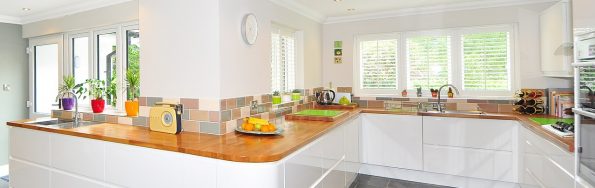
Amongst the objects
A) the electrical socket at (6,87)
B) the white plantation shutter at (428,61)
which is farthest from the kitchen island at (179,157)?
the electrical socket at (6,87)

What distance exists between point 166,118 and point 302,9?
2.06 metres

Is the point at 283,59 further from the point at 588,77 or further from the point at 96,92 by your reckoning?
the point at 588,77

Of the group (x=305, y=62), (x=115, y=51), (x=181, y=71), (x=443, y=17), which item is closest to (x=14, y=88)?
(x=115, y=51)

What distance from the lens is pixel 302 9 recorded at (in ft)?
11.9

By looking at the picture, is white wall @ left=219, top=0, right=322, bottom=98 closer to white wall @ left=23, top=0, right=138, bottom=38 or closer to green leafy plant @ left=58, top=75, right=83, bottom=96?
white wall @ left=23, top=0, right=138, bottom=38

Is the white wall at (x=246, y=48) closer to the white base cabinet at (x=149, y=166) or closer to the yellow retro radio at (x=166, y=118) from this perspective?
the yellow retro radio at (x=166, y=118)

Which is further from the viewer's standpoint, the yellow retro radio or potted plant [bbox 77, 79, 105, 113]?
potted plant [bbox 77, 79, 105, 113]

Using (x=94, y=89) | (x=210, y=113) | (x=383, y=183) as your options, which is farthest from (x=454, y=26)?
(x=94, y=89)

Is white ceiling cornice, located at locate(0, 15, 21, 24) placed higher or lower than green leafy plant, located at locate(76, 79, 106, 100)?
higher

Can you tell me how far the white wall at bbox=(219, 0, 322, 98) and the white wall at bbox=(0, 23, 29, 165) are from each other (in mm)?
3698

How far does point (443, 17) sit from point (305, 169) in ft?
9.11

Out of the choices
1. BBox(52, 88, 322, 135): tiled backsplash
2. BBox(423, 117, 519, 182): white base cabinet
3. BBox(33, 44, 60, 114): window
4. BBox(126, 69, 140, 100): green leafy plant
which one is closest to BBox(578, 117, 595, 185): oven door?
BBox(423, 117, 519, 182): white base cabinet

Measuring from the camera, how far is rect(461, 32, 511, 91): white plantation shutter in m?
3.45

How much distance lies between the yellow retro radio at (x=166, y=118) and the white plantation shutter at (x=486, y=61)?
319 centimetres
